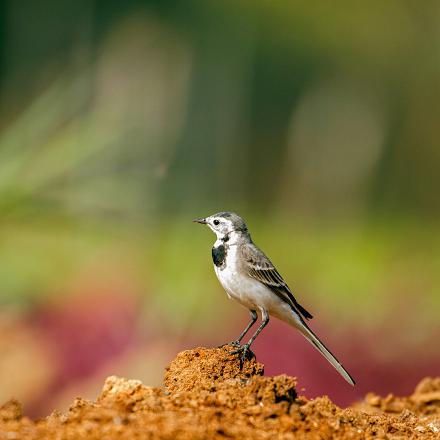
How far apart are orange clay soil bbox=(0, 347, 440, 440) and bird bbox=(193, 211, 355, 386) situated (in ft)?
2.30

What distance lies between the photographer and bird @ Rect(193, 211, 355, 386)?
16.2ft

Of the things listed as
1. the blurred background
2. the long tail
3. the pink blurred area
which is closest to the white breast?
the long tail

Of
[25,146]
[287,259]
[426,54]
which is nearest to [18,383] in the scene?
[25,146]

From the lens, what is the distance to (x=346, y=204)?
14.3 m

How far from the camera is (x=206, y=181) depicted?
13.8 metres

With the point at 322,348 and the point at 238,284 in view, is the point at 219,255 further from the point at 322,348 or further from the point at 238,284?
the point at 322,348

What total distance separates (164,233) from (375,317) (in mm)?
3641

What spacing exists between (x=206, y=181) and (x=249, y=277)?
29.0 feet

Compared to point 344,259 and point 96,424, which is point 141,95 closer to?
point 344,259

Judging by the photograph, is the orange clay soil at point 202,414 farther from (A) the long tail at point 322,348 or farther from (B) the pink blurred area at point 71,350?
(B) the pink blurred area at point 71,350

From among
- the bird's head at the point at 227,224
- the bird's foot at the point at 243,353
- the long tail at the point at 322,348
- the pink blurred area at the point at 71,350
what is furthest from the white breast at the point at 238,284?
the pink blurred area at the point at 71,350

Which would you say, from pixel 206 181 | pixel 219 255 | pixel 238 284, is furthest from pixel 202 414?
pixel 206 181

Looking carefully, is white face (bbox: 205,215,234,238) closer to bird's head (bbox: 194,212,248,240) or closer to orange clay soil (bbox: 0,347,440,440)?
bird's head (bbox: 194,212,248,240)

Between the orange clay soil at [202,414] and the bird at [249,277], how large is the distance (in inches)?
27.6
